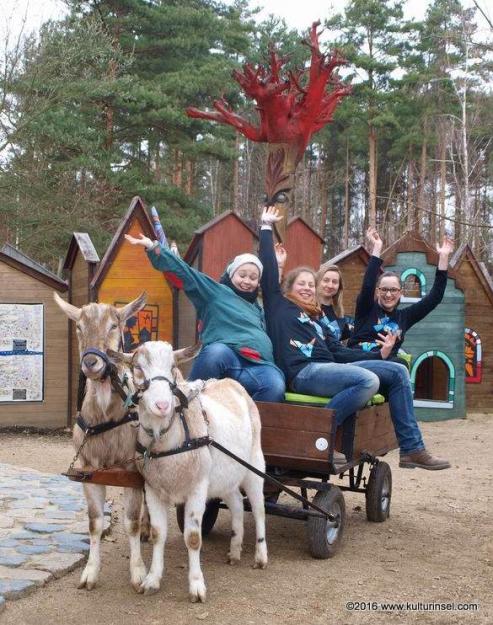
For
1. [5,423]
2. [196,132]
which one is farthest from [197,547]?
[196,132]

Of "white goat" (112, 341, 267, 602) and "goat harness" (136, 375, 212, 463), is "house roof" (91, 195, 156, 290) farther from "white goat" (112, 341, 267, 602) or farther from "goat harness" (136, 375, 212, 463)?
"goat harness" (136, 375, 212, 463)

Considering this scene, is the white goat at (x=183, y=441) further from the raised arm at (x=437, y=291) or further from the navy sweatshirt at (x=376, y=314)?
the raised arm at (x=437, y=291)

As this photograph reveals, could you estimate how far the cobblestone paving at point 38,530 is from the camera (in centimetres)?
445

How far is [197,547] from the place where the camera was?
13.4 ft

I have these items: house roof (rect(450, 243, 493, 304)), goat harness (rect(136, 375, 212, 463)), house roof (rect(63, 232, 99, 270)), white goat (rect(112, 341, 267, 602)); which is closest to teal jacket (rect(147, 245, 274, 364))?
white goat (rect(112, 341, 267, 602))

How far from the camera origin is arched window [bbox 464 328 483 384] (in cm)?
1392

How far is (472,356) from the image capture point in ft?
45.9

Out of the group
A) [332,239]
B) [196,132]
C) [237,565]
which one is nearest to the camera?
[237,565]

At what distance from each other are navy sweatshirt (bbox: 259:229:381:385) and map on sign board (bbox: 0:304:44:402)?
6.58 m

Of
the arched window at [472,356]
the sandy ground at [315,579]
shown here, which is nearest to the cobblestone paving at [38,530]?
the sandy ground at [315,579]

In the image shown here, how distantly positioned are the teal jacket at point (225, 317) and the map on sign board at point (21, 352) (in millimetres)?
6489

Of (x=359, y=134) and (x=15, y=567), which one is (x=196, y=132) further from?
(x=15, y=567)

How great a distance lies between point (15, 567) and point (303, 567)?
1.77 meters

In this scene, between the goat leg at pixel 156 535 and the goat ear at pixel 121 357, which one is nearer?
the goat ear at pixel 121 357
